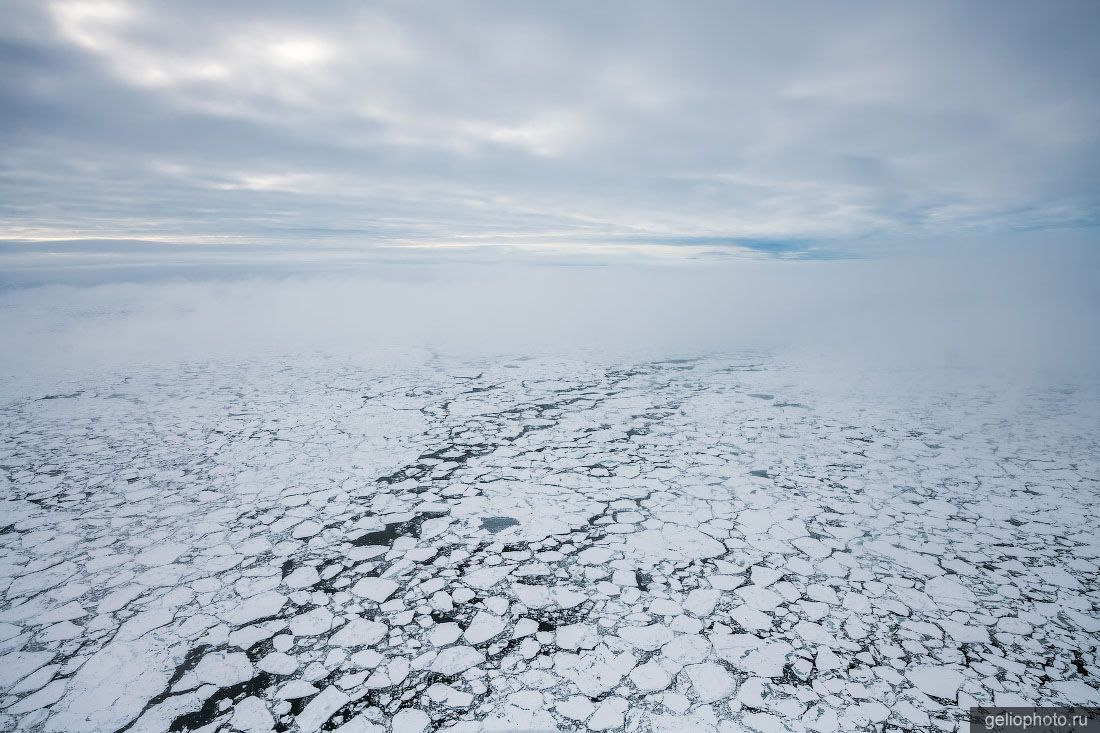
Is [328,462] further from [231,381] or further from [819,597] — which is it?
[231,381]

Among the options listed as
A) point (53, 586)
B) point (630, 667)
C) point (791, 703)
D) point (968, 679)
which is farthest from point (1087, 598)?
point (53, 586)
